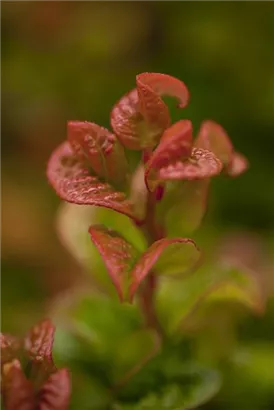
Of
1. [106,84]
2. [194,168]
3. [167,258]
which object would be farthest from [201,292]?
[106,84]

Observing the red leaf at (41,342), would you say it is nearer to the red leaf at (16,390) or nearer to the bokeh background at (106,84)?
the red leaf at (16,390)

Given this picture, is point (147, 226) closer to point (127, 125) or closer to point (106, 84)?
point (127, 125)

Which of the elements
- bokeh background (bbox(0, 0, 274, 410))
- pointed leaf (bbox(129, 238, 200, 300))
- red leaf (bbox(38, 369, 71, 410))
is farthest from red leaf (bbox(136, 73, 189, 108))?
bokeh background (bbox(0, 0, 274, 410))

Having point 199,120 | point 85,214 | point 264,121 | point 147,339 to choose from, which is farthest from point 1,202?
point 147,339

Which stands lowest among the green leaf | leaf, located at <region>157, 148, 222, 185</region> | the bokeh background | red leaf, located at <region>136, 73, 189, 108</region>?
the bokeh background

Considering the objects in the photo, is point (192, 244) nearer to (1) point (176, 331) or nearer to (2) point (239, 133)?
(1) point (176, 331)

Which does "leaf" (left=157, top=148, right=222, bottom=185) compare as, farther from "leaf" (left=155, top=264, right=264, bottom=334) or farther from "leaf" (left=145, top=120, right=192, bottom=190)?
"leaf" (left=155, top=264, right=264, bottom=334)

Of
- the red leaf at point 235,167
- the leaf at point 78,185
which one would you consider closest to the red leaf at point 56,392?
the leaf at point 78,185

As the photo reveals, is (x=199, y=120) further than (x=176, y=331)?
Yes
